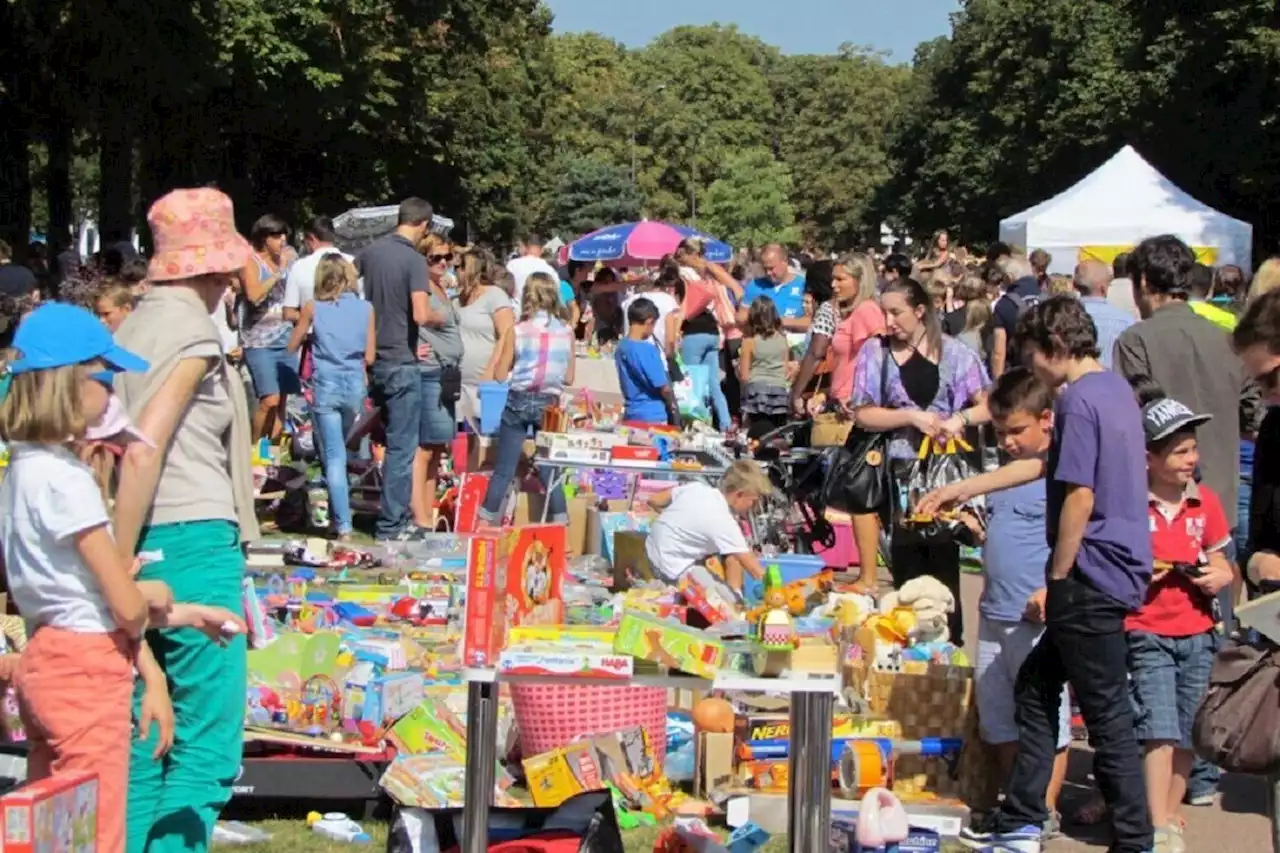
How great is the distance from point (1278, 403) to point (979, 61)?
231ft

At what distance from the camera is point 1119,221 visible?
25297mm

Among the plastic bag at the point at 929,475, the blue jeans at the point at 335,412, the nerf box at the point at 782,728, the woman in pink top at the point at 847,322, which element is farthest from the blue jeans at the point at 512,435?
the nerf box at the point at 782,728

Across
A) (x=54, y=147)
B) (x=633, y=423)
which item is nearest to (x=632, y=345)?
(x=633, y=423)

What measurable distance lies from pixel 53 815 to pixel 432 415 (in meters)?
8.46

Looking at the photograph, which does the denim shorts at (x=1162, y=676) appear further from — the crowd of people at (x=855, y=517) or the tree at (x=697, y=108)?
the tree at (x=697, y=108)

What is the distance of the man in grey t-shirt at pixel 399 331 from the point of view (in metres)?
11.7

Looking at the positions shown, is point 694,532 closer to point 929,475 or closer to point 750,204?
point 929,475

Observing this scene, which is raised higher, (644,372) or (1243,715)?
(644,372)

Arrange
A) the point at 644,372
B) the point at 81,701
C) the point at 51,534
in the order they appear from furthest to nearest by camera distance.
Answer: the point at 644,372, the point at 81,701, the point at 51,534

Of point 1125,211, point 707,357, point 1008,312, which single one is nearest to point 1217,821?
point 1008,312

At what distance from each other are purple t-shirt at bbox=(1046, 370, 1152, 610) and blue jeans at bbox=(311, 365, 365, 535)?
6.80m

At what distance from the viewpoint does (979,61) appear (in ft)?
240

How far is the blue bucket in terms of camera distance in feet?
46.0

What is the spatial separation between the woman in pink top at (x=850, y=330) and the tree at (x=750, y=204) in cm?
8696
